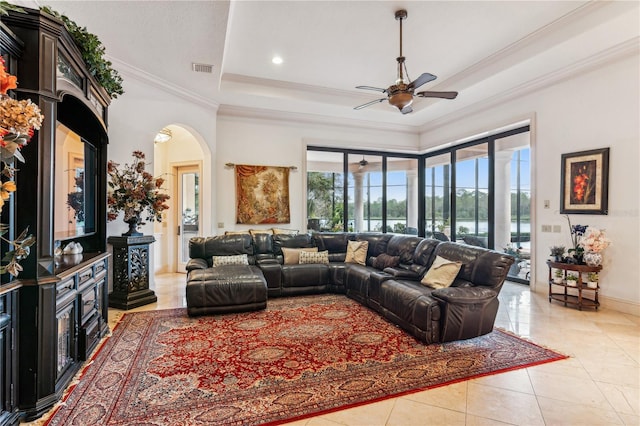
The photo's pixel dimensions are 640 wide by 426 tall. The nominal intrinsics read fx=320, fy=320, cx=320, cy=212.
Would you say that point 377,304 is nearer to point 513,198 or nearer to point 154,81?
point 513,198

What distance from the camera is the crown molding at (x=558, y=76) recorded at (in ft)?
12.8

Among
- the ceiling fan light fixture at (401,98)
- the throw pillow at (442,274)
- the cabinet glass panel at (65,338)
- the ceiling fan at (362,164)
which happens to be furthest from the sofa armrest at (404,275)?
the ceiling fan at (362,164)

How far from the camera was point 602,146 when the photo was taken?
424 cm

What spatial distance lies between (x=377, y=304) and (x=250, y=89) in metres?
4.14

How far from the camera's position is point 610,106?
4141mm

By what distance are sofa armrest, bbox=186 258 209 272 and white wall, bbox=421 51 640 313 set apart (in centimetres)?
516

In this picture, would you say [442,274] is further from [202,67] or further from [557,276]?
[202,67]

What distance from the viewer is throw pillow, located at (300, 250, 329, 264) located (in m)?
5.29

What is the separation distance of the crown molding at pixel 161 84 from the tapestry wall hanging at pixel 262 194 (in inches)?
51.7

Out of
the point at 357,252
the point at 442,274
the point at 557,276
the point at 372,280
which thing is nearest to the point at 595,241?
the point at 557,276

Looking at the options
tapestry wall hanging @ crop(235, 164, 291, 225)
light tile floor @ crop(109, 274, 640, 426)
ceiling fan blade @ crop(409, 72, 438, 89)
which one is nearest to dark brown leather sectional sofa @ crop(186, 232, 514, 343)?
light tile floor @ crop(109, 274, 640, 426)

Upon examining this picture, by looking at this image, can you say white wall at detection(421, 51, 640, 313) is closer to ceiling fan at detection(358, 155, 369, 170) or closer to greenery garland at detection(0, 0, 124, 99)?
ceiling fan at detection(358, 155, 369, 170)

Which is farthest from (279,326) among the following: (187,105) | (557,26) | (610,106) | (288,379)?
(610,106)

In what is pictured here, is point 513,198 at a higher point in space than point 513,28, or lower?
lower
